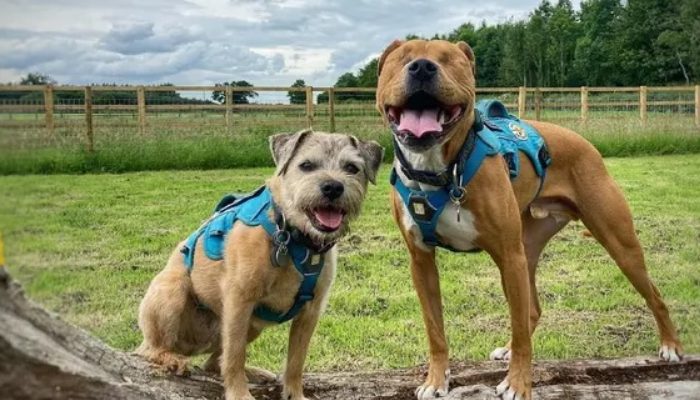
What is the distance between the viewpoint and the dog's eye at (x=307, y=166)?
4000mm

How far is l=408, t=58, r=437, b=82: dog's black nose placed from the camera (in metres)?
3.60

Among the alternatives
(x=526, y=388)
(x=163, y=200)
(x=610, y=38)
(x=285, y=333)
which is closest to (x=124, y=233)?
(x=163, y=200)

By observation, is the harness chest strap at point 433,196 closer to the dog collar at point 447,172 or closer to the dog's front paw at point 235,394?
the dog collar at point 447,172

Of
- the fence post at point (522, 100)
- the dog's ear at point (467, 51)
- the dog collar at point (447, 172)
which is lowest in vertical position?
the dog collar at point (447, 172)

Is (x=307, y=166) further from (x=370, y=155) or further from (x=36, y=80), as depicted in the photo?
(x=36, y=80)

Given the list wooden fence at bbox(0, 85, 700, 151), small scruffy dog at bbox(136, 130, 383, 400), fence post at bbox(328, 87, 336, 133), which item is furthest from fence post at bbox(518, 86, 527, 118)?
small scruffy dog at bbox(136, 130, 383, 400)

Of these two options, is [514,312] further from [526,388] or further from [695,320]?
[695,320]

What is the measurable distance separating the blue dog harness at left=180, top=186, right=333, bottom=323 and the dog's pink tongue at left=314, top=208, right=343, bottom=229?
0.12 m

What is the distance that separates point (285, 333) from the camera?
630 cm

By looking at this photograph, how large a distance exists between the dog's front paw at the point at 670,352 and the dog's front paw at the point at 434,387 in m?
1.55

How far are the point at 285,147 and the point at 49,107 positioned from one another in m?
2.16

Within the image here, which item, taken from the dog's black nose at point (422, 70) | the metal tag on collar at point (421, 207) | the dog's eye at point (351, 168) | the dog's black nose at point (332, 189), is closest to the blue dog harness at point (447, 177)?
the metal tag on collar at point (421, 207)

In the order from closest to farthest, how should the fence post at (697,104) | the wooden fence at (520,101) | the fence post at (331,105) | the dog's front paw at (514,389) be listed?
the dog's front paw at (514,389) < the wooden fence at (520,101) < the fence post at (331,105) < the fence post at (697,104)

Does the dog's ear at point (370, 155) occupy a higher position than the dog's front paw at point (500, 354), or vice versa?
the dog's ear at point (370, 155)
